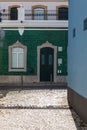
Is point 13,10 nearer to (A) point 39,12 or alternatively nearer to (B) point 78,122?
(A) point 39,12

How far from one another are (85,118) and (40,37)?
49.6ft

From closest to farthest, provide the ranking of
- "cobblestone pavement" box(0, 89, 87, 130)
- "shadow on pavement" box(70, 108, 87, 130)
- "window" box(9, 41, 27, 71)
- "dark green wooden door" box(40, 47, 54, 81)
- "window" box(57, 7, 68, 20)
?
"shadow on pavement" box(70, 108, 87, 130), "cobblestone pavement" box(0, 89, 87, 130), "window" box(9, 41, 27, 71), "dark green wooden door" box(40, 47, 54, 81), "window" box(57, 7, 68, 20)

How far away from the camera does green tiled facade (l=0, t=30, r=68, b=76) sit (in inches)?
972

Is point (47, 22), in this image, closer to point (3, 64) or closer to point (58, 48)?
point (58, 48)

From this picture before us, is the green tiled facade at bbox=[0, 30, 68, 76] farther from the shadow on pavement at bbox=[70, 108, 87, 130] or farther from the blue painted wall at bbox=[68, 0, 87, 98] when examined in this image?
the shadow on pavement at bbox=[70, 108, 87, 130]

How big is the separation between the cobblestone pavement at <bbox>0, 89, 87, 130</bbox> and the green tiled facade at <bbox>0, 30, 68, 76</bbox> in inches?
329

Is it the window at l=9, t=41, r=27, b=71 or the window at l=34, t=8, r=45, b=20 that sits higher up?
the window at l=34, t=8, r=45, b=20

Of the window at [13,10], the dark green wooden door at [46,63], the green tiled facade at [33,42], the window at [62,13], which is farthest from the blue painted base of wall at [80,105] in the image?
the window at [13,10]

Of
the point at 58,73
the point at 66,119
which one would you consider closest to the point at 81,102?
the point at 66,119

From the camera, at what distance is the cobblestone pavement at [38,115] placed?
999cm

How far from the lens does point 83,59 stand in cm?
1048

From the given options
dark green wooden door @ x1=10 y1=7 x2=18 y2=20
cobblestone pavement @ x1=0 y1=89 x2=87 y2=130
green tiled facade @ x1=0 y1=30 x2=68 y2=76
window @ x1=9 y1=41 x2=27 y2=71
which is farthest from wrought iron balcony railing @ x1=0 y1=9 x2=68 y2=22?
Answer: cobblestone pavement @ x1=0 y1=89 x2=87 y2=130

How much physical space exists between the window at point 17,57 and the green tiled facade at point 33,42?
25 centimetres

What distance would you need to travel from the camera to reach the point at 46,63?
2509 cm
